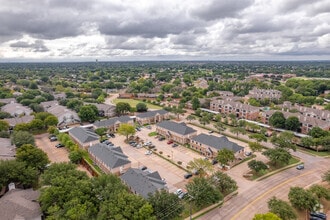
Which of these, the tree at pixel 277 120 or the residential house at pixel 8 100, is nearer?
the tree at pixel 277 120

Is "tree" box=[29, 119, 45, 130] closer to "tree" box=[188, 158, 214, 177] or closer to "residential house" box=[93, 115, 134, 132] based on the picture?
"residential house" box=[93, 115, 134, 132]

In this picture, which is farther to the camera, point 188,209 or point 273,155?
point 273,155

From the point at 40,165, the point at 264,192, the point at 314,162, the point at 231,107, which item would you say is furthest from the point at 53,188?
the point at 231,107

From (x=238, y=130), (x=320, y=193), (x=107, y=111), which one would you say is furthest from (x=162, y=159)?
(x=107, y=111)

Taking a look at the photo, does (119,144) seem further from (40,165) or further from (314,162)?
(314,162)

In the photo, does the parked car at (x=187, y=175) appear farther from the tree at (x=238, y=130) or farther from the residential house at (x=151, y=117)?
the residential house at (x=151, y=117)

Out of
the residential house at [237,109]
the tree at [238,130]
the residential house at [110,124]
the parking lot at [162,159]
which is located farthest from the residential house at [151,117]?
the tree at [238,130]
